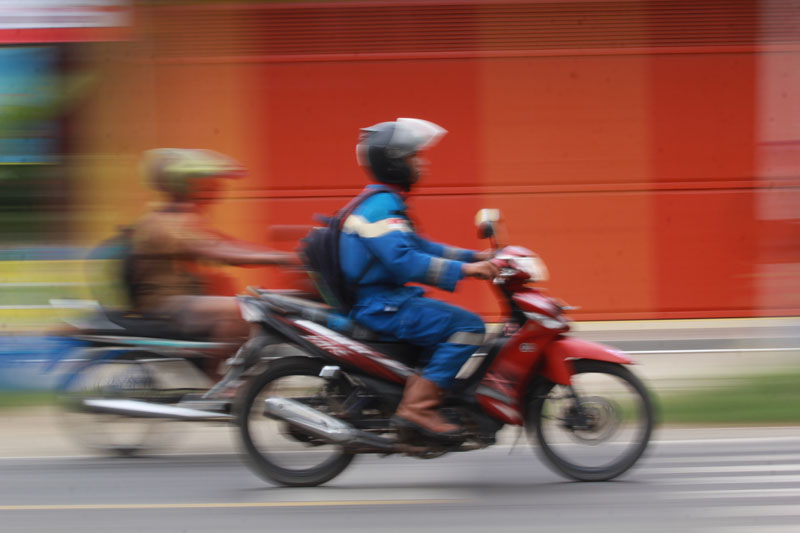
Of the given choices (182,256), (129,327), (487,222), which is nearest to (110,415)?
(129,327)

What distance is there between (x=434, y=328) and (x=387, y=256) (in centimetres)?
42

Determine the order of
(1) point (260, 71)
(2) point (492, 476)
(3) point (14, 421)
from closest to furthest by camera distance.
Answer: (2) point (492, 476) < (3) point (14, 421) < (1) point (260, 71)

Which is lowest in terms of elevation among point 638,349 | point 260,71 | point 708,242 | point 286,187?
point 638,349

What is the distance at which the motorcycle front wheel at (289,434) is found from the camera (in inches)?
201

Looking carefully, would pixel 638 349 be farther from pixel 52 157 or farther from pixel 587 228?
pixel 52 157

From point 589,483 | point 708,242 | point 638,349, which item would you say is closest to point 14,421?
point 589,483

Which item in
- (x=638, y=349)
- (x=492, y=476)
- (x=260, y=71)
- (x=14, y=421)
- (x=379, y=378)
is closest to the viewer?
(x=379, y=378)

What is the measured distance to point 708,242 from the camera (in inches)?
402

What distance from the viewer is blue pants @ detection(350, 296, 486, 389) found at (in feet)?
16.4

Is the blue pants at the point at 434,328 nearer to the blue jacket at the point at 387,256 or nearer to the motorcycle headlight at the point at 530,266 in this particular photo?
the blue jacket at the point at 387,256

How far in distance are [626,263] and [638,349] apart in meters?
1.41

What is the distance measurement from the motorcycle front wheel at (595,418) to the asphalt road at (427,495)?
0.13 metres

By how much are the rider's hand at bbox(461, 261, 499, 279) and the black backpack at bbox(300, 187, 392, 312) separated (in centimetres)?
48

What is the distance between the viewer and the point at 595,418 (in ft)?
16.7
